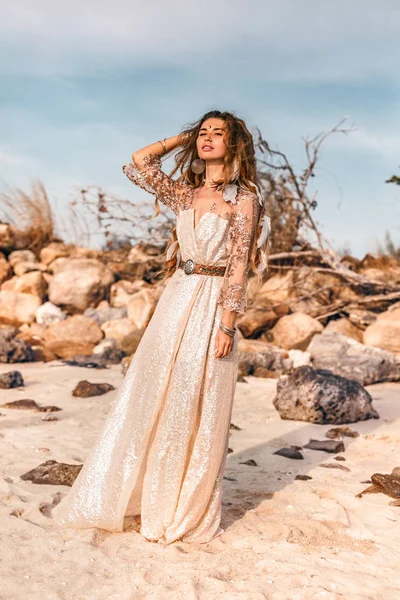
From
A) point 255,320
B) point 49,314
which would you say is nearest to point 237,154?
point 255,320

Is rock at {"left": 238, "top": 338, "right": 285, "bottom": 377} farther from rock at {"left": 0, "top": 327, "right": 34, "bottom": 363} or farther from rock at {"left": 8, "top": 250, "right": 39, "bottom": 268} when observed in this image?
rock at {"left": 8, "top": 250, "right": 39, "bottom": 268}

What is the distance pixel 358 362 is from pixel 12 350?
199 inches

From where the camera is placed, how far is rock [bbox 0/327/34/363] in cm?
984

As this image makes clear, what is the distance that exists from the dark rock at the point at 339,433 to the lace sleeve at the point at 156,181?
10.6ft

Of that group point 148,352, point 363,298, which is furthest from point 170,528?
point 363,298

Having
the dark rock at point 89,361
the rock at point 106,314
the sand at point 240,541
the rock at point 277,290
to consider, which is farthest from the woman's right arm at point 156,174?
the rock at point 106,314

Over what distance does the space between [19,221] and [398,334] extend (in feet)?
34.2

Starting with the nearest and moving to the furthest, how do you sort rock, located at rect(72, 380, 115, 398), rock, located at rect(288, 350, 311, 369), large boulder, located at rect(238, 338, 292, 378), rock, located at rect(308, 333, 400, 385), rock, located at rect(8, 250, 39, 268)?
rock, located at rect(72, 380, 115, 398) < rock, located at rect(308, 333, 400, 385) < large boulder, located at rect(238, 338, 292, 378) < rock, located at rect(288, 350, 311, 369) < rock, located at rect(8, 250, 39, 268)

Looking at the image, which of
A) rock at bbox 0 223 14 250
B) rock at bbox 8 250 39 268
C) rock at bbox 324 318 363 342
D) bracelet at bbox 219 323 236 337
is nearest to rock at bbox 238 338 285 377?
rock at bbox 324 318 363 342

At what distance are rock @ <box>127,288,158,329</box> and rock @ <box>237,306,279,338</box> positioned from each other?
2.01 m

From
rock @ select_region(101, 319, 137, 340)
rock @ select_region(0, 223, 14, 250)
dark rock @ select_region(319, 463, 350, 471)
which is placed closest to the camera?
dark rock @ select_region(319, 463, 350, 471)

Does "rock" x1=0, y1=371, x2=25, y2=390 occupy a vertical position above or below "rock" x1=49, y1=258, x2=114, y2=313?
below

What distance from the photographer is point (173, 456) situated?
338 centimetres

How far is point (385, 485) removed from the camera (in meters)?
4.46
